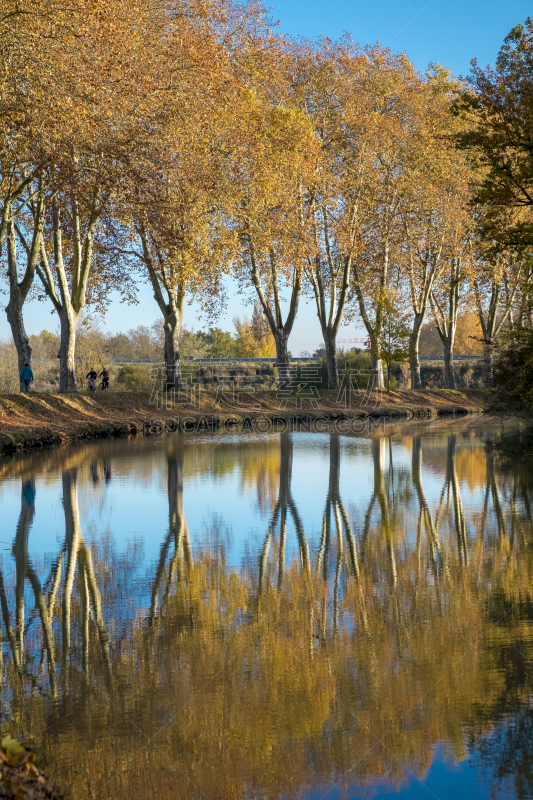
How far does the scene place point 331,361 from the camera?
1770 inches

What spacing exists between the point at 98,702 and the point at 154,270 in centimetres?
2980

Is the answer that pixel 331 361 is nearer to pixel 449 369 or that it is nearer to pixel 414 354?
pixel 414 354

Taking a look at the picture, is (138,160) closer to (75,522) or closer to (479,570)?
(75,522)

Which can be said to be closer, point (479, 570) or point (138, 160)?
point (479, 570)

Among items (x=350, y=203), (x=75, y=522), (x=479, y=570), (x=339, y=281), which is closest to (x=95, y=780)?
(x=479, y=570)

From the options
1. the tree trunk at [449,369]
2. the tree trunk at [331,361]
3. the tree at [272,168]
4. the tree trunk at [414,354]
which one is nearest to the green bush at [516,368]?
the tree at [272,168]

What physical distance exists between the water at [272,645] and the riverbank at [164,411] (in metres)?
12.2

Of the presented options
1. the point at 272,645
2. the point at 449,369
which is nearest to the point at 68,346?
the point at 272,645

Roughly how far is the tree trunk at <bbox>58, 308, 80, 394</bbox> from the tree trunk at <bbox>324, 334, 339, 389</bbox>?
1647 centimetres

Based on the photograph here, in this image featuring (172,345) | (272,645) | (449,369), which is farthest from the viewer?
(449,369)

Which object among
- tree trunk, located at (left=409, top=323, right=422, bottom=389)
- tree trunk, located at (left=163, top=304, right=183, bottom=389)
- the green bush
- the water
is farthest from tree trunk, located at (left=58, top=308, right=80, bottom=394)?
tree trunk, located at (left=409, top=323, right=422, bottom=389)

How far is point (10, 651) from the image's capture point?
6.36m

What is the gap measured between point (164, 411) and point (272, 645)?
28510 millimetres

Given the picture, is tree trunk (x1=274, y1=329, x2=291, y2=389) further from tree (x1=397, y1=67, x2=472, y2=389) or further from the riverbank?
tree (x1=397, y1=67, x2=472, y2=389)
